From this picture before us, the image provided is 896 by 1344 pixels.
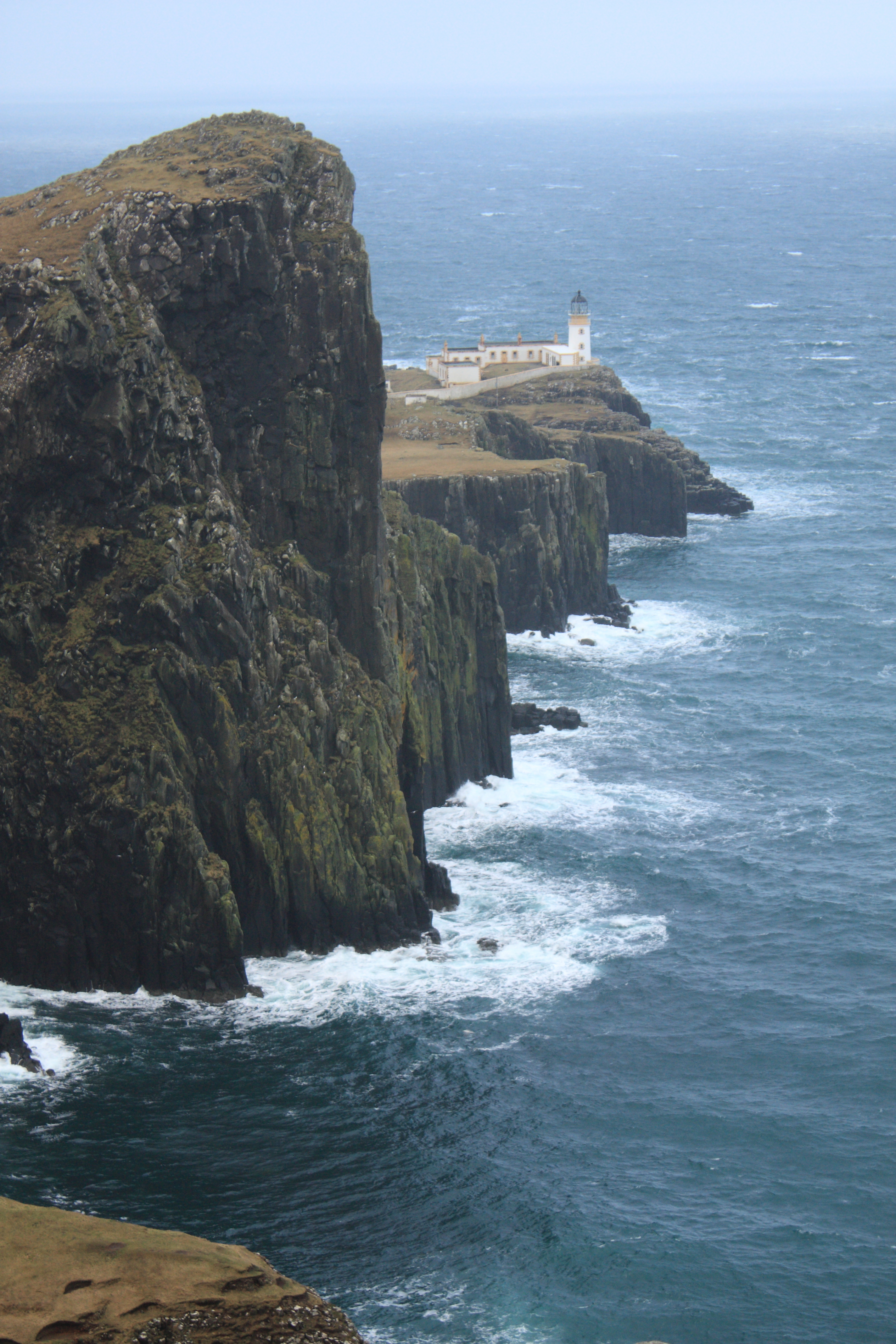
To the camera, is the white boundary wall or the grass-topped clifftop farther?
the white boundary wall

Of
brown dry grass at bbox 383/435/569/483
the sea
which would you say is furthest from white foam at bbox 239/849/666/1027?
brown dry grass at bbox 383/435/569/483

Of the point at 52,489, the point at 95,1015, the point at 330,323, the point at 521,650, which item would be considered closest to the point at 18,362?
the point at 52,489

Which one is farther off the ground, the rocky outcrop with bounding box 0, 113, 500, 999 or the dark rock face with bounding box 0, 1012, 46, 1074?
the rocky outcrop with bounding box 0, 113, 500, 999

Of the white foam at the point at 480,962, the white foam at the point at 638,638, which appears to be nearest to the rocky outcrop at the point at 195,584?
the white foam at the point at 480,962

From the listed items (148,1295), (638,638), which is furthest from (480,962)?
(638,638)

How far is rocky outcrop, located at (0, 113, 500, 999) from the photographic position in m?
76.9

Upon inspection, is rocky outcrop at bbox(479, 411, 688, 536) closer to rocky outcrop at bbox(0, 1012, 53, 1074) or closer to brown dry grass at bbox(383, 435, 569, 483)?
brown dry grass at bbox(383, 435, 569, 483)

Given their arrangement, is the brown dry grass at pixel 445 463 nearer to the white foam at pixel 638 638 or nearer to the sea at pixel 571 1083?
the white foam at pixel 638 638

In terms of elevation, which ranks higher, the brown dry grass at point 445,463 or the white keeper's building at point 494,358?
the white keeper's building at point 494,358

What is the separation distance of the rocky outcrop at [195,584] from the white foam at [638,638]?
42764mm

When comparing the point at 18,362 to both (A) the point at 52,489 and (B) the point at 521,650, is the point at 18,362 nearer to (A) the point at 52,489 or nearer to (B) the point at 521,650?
(A) the point at 52,489

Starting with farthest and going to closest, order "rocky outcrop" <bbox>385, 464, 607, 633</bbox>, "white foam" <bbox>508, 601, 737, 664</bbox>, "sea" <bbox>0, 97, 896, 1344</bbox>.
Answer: "rocky outcrop" <bbox>385, 464, 607, 633</bbox> < "white foam" <bbox>508, 601, 737, 664</bbox> < "sea" <bbox>0, 97, 896, 1344</bbox>

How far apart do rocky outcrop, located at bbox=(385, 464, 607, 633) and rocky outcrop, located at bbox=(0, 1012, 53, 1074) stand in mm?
71393

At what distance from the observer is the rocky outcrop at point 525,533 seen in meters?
137
